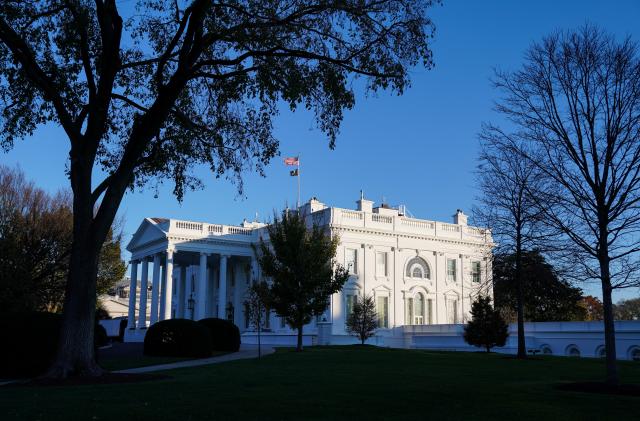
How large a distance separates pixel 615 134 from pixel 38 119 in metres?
15.4

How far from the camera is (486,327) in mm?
35750

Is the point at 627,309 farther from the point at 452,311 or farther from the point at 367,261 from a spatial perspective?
the point at 367,261

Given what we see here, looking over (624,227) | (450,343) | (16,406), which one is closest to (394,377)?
(624,227)

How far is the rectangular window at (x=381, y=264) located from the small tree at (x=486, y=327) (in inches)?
708

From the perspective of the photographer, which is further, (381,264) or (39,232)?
(381,264)

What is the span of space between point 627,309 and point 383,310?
45.6 metres

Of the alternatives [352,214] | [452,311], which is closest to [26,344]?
[352,214]

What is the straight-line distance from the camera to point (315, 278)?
109 feet

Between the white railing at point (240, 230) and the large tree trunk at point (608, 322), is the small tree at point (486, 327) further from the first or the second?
the white railing at point (240, 230)

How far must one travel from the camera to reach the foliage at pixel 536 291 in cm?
2750

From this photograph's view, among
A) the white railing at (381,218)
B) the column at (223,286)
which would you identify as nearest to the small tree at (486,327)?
the white railing at (381,218)

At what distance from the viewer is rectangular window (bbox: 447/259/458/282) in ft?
190

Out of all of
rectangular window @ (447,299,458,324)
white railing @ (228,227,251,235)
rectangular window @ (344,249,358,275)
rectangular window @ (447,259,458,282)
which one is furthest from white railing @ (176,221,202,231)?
rectangular window @ (447,299,458,324)

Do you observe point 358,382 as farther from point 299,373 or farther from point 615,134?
point 615,134
